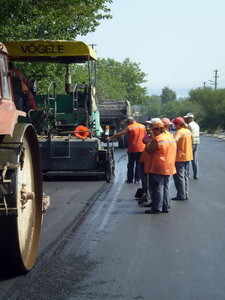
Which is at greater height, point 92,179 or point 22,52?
point 22,52

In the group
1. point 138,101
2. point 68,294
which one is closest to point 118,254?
point 68,294

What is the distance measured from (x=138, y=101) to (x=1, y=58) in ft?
307

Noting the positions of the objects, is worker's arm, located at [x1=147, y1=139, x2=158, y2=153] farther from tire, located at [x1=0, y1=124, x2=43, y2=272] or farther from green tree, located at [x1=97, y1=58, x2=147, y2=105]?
green tree, located at [x1=97, y1=58, x2=147, y2=105]

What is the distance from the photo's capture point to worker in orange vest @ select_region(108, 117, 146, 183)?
13805 mm

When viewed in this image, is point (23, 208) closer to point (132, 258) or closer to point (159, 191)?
point (132, 258)

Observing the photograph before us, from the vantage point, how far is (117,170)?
57.4 ft

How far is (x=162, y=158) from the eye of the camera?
9.83m

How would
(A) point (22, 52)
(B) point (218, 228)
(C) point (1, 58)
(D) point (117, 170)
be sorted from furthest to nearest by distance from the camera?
(D) point (117, 170), (A) point (22, 52), (B) point (218, 228), (C) point (1, 58)

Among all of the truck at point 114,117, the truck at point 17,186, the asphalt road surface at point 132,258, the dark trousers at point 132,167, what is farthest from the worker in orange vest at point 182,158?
the truck at point 114,117

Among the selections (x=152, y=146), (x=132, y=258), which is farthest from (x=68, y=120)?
(x=132, y=258)

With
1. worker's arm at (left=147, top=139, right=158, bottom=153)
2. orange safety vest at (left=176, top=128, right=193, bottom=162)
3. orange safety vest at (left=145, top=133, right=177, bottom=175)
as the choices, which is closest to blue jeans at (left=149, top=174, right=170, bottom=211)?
orange safety vest at (left=145, top=133, right=177, bottom=175)

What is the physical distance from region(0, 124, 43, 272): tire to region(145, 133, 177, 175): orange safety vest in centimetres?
377

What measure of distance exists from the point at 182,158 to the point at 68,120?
14.8 ft

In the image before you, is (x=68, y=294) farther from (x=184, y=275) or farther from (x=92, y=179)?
(x=92, y=179)
